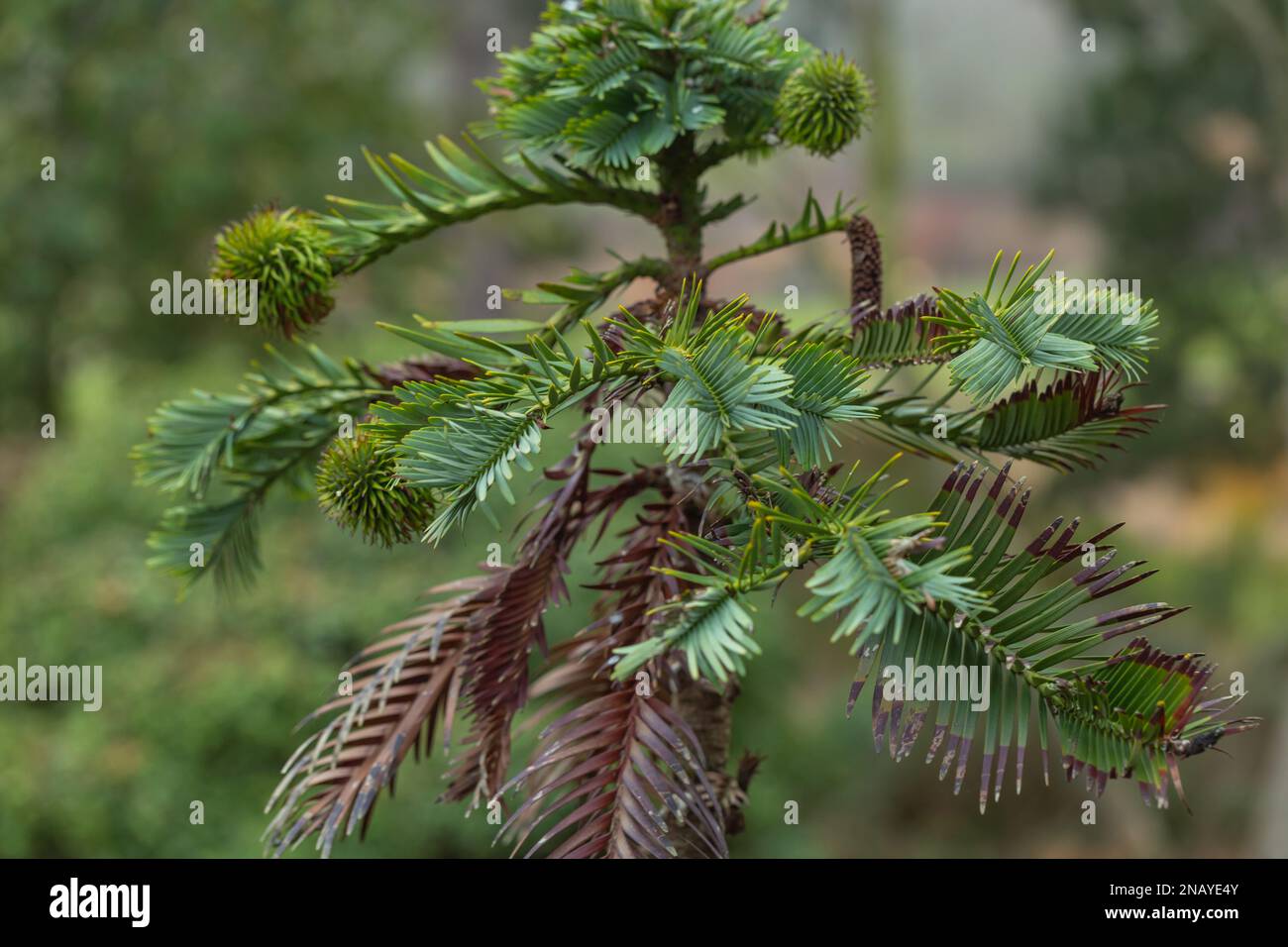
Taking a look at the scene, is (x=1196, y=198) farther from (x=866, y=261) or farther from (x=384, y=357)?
(x=866, y=261)

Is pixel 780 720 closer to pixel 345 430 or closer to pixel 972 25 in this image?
pixel 345 430

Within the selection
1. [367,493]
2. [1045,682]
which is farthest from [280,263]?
[1045,682]

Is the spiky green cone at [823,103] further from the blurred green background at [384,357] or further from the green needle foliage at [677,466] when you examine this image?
the blurred green background at [384,357]

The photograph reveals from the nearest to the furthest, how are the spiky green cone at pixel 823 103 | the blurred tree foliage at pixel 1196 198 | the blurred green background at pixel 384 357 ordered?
the spiky green cone at pixel 823 103, the blurred green background at pixel 384 357, the blurred tree foliage at pixel 1196 198

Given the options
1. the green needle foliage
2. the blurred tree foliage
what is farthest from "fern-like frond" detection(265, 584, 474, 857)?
the blurred tree foliage

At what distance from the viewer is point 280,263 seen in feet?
4.86

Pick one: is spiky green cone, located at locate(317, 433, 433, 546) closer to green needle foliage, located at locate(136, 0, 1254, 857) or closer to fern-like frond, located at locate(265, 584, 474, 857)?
green needle foliage, located at locate(136, 0, 1254, 857)

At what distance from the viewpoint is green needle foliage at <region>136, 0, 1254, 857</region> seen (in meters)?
1.12

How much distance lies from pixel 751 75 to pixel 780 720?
3602mm

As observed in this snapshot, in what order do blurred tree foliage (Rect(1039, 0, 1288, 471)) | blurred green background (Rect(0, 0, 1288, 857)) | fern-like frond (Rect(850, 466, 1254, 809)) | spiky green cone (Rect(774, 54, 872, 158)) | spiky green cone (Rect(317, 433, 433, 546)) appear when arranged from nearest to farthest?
1. fern-like frond (Rect(850, 466, 1254, 809))
2. spiky green cone (Rect(317, 433, 433, 546))
3. spiky green cone (Rect(774, 54, 872, 158))
4. blurred green background (Rect(0, 0, 1288, 857))
5. blurred tree foliage (Rect(1039, 0, 1288, 471))

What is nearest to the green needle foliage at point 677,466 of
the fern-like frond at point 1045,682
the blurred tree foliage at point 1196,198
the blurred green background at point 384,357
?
the fern-like frond at point 1045,682

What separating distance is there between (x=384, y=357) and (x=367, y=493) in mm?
4858

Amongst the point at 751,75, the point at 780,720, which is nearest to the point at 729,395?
the point at 751,75

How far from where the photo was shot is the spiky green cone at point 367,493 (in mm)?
1316
